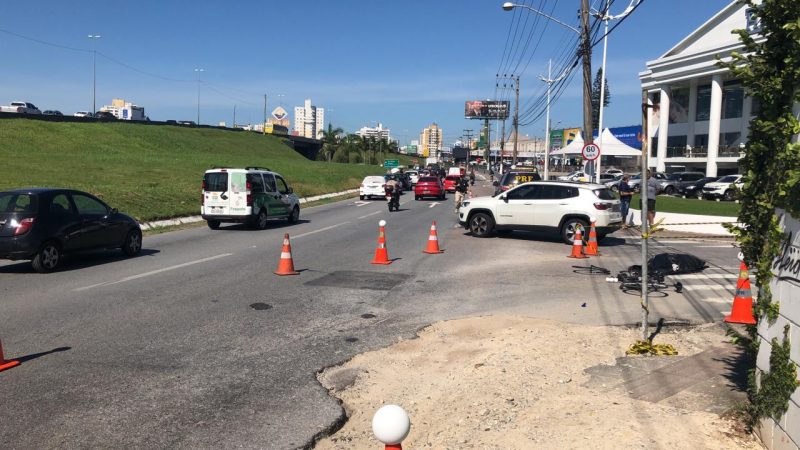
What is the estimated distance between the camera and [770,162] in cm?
450

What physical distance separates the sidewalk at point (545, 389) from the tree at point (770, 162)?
663mm

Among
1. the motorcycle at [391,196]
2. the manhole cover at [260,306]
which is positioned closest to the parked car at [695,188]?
the motorcycle at [391,196]

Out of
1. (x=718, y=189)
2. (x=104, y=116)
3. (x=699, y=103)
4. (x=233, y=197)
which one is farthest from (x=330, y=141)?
(x=233, y=197)

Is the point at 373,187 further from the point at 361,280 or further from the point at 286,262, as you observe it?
the point at 361,280

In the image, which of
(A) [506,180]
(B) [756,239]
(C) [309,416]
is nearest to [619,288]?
(B) [756,239]

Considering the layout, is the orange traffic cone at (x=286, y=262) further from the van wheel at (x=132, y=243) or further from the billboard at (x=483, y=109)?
the billboard at (x=483, y=109)

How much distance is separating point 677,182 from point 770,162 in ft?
153

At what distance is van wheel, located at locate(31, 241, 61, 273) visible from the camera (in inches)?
447

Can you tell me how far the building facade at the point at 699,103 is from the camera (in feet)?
185

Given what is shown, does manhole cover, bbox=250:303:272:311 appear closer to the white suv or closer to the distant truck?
the white suv

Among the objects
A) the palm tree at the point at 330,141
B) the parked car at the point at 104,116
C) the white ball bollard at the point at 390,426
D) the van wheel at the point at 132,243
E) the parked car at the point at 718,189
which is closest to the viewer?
the white ball bollard at the point at 390,426

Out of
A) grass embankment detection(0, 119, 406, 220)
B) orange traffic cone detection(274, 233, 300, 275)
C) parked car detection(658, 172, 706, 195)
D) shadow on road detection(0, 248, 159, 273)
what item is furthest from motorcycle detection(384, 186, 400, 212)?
parked car detection(658, 172, 706, 195)

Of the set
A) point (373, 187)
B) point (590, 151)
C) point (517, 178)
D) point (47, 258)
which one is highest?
point (590, 151)

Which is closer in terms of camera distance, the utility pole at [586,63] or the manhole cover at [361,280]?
the manhole cover at [361,280]
